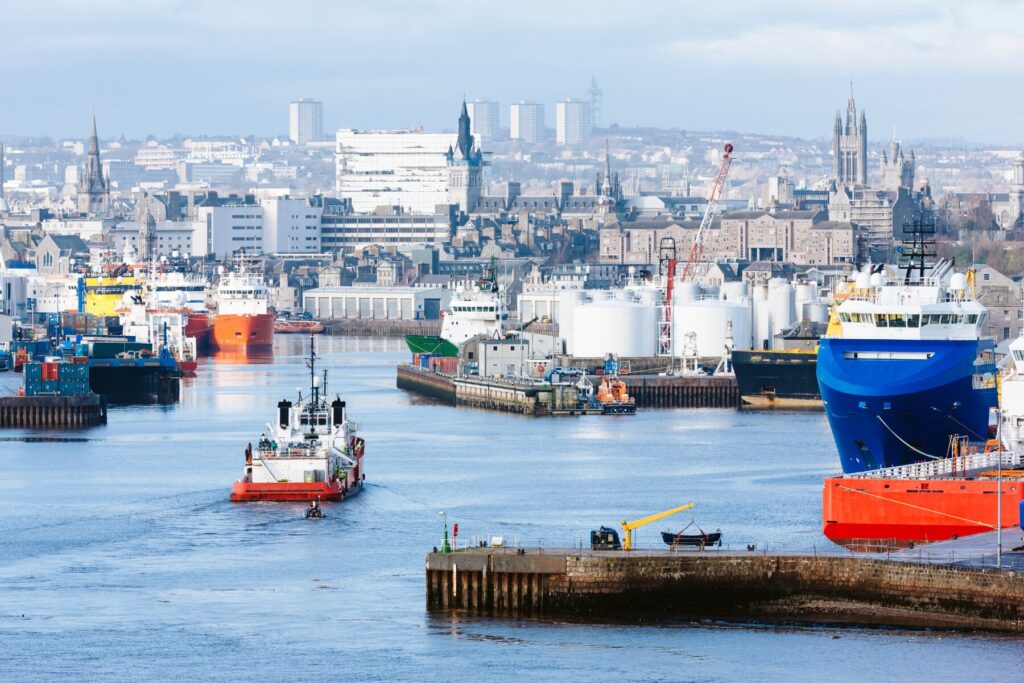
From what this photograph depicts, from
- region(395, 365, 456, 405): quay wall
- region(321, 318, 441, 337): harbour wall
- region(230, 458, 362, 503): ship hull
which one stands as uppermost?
region(230, 458, 362, 503): ship hull

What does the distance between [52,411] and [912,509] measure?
3779cm

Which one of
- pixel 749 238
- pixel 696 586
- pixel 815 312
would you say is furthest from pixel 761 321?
pixel 749 238

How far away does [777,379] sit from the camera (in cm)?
8319

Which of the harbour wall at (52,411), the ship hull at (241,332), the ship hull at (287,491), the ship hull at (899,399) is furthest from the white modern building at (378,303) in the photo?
the ship hull at (899,399)

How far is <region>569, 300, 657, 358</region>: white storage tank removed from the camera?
95.1 metres

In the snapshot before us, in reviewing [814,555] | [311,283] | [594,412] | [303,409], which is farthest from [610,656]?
[311,283]

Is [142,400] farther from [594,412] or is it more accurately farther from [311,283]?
[311,283]

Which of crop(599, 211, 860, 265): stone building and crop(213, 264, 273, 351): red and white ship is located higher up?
crop(599, 211, 860, 265): stone building

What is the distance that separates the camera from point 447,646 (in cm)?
3478

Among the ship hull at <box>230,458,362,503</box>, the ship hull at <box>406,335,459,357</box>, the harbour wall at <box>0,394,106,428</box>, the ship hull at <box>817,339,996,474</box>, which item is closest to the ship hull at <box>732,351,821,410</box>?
the ship hull at <box>406,335,459,357</box>

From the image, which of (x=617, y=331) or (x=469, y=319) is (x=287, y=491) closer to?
(x=617, y=331)

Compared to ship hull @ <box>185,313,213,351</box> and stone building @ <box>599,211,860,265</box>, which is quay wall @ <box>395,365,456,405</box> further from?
stone building @ <box>599,211,860,265</box>

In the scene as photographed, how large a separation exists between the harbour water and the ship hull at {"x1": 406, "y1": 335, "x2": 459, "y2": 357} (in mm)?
26213

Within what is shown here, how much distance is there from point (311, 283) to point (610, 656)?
5710 inches
